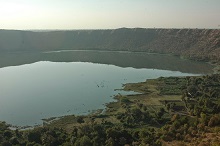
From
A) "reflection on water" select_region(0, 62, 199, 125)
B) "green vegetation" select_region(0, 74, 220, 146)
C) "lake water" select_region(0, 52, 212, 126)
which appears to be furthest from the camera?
"lake water" select_region(0, 52, 212, 126)

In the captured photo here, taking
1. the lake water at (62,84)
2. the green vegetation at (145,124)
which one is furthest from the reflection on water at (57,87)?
the green vegetation at (145,124)

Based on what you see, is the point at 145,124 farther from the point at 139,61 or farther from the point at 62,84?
the point at 139,61

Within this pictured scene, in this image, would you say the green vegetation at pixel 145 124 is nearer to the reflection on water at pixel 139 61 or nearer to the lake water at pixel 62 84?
the lake water at pixel 62 84

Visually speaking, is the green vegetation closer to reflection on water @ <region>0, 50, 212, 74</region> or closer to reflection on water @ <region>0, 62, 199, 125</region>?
reflection on water @ <region>0, 62, 199, 125</region>

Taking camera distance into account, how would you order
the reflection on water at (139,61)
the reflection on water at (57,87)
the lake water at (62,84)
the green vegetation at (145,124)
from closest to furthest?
the green vegetation at (145,124) → the reflection on water at (57,87) → the lake water at (62,84) → the reflection on water at (139,61)

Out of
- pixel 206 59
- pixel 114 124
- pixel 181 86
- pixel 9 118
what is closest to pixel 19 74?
pixel 9 118

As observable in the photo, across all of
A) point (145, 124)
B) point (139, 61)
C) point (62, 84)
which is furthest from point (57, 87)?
point (139, 61)

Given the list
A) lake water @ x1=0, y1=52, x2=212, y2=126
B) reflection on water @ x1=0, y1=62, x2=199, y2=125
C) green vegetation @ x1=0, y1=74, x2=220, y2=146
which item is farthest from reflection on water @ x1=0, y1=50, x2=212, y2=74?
green vegetation @ x1=0, y1=74, x2=220, y2=146
